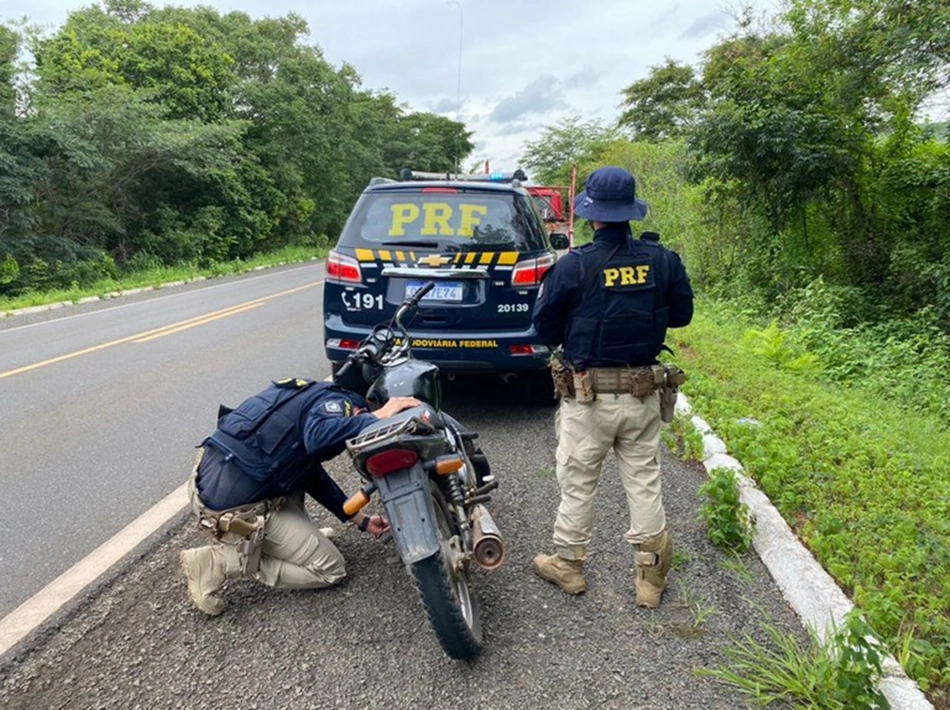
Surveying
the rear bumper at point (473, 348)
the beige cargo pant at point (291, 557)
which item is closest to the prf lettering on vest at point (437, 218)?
the rear bumper at point (473, 348)

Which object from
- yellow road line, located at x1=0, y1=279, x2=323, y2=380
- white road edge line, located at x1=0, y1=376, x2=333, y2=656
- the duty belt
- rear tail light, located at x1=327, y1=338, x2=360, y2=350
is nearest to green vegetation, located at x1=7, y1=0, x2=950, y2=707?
the duty belt

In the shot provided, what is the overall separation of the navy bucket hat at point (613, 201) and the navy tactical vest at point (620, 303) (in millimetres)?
102

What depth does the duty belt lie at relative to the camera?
2795mm

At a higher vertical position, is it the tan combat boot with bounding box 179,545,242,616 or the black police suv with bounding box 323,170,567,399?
the black police suv with bounding box 323,170,567,399

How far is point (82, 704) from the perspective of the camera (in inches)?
89.7

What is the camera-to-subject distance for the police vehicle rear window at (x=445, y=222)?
4.79 m

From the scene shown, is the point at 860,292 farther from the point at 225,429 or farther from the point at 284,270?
the point at 284,270

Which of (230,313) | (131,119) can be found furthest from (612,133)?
(230,313)

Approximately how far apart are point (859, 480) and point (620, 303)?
205cm

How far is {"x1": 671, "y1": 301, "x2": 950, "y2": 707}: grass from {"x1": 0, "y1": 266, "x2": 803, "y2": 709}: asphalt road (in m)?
0.38

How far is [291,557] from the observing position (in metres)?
2.89

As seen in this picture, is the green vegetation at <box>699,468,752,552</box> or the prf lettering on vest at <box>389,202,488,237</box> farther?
the prf lettering on vest at <box>389,202,488,237</box>

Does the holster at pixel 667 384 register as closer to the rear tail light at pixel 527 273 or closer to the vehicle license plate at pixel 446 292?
the rear tail light at pixel 527 273

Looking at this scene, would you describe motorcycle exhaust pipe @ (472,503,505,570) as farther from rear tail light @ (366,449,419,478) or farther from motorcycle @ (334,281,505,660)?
rear tail light @ (366,449,419,478)
